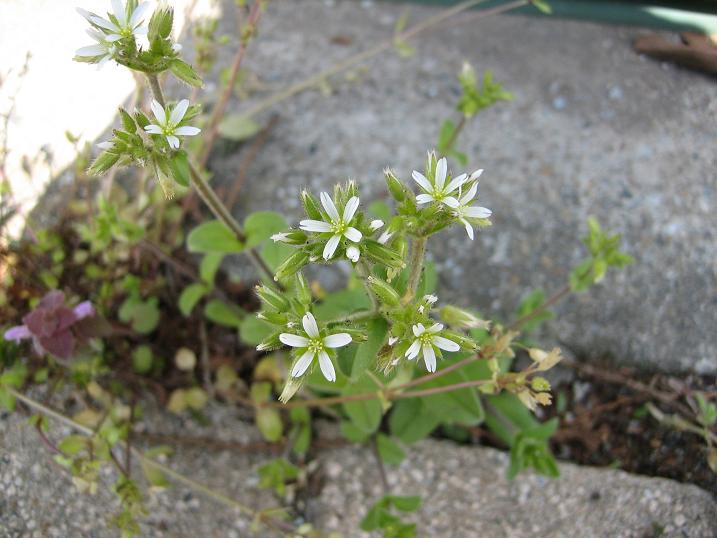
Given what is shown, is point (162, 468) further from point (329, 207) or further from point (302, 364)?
point (329, 207)

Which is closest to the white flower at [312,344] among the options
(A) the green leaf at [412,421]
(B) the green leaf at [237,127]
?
(A) the green leaf at [412,421]

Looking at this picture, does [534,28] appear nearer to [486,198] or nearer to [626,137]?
[626,137]

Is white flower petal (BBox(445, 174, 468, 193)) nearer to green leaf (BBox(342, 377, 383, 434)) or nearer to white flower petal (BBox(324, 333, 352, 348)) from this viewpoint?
white flower petal (BBox(324, 333, 352, 348))

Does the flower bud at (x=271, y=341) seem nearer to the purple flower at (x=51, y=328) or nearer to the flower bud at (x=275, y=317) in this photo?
the flower bud at (x=275, y=317)

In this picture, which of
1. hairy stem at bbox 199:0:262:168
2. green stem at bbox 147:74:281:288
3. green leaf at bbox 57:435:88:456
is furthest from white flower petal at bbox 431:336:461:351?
hairy stem at bbox 199:0:262:168

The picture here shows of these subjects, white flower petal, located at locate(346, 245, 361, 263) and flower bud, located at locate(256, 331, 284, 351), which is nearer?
white flower petal, located at locate(346, 245, 361, 263)

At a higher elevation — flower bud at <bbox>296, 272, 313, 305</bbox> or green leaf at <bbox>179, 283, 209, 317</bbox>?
flower bud at <bbox>296, 272, 313, 305</bbox>

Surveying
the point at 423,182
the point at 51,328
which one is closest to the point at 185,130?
the point at 423,182
